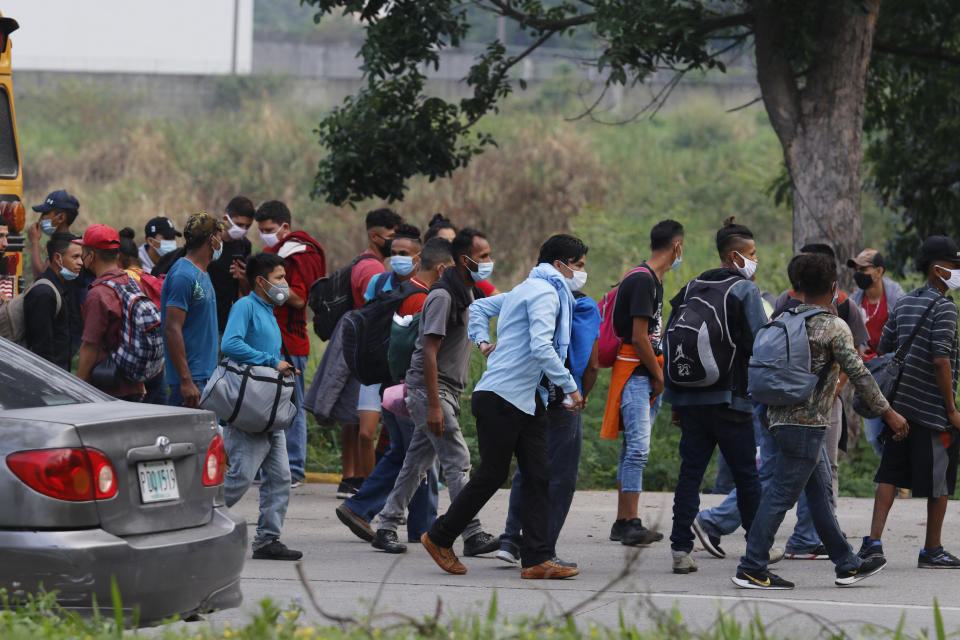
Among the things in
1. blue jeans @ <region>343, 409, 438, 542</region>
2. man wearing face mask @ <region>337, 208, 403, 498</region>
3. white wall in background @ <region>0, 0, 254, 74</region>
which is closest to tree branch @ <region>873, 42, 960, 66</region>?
man wearing face mask @ <region>337, 208, 403, 498</region>

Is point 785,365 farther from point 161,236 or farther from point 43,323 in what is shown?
point 161,236

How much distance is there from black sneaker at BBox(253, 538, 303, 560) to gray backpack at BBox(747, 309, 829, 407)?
2890 millimetres

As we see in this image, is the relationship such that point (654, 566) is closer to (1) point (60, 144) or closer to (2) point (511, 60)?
(2) point (511, 60)

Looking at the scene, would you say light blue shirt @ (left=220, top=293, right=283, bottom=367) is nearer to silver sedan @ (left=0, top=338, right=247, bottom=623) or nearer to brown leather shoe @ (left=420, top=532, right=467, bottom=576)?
brown leather shoe @ (left=420, top=532, right=467, bottom=576)

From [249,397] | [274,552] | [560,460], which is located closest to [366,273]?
[249,397]

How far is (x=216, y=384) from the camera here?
25.3 ft

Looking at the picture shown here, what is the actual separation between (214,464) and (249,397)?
1.88 metres

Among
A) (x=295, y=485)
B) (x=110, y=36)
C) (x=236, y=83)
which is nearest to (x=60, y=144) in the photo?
(x=236, y=83)

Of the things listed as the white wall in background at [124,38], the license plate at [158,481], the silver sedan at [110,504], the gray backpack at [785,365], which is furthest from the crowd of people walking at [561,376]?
the white wall in background at [124,38]

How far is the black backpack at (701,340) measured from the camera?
773 centimetres

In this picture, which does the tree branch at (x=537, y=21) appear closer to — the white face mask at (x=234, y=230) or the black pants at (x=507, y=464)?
the white face mask at (x=234, y=230)

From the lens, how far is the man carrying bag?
25.5 ft

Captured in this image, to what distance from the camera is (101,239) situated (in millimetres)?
8805

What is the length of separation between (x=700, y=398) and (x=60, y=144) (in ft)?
124
